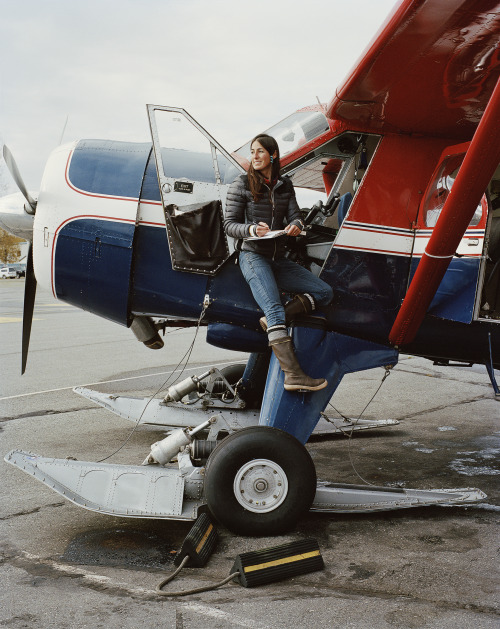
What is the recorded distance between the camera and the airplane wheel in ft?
12.9

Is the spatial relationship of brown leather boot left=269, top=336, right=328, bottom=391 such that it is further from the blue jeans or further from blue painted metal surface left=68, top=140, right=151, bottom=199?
blue painted metal surface left=68, top=140, right=151, bottom=199

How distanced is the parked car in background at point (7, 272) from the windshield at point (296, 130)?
177 feet

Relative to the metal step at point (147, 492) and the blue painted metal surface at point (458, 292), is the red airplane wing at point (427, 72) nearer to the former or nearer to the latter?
the blue painted metal surface at point (458, 292)

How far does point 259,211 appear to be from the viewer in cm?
434

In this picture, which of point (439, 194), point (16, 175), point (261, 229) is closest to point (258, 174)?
point (261, 229)

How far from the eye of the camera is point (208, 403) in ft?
21.2

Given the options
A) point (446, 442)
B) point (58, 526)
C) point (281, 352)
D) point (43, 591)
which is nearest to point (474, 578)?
point (281, 352)

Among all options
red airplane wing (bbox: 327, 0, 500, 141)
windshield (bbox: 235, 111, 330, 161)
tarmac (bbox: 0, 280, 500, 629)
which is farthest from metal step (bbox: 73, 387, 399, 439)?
red airplane wing (bbox: 327, 0, 500, 141)

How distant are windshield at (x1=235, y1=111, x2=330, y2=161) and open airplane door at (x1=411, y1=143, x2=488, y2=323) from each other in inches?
34.9

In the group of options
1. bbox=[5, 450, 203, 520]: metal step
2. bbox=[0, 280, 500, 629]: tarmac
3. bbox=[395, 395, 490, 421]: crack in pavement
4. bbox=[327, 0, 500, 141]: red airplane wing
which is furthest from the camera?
bbox=[395, 395, 490, 421]: crack in pavement

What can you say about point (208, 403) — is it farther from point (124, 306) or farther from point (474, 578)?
point (474, 578)

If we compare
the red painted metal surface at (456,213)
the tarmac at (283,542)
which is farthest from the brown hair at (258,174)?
the tarmac at (283,542)

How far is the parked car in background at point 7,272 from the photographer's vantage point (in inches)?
2165

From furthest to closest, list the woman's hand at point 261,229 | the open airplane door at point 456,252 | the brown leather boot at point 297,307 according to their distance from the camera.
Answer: the open airplane door at point 456,252, the brown leather boot at point 297,307, the woman's hand at point 261,229
